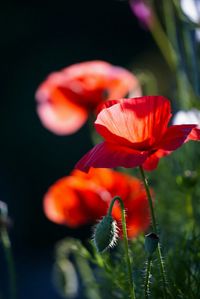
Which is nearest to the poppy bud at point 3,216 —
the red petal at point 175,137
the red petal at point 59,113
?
the red petal at point 175,137

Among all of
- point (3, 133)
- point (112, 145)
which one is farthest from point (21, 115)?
point (112, 145)

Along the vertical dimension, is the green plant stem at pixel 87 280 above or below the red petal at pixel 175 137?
below

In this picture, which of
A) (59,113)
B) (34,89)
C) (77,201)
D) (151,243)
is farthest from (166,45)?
(151,243)

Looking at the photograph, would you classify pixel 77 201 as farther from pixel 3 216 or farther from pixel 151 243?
pixel 151 243

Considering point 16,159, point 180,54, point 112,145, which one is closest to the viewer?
point 112,145

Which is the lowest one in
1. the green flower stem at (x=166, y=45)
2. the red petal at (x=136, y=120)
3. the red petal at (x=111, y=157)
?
the red petal at (x=111, y=157)

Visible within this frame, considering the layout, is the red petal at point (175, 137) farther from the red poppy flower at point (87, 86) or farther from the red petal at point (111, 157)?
the red poppy flower at point (87, 86)

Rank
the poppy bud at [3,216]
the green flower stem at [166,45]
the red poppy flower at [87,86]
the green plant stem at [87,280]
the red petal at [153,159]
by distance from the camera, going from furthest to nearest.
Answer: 1. the green flower stem at [166,45]
2. the red poppy flower at [87,86]
3. the green plant stem at [87,280]
4. the poppy bud at [3,216]
5. the red petal at [153,159]

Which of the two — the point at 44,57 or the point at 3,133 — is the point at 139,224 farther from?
the point at 44,57
